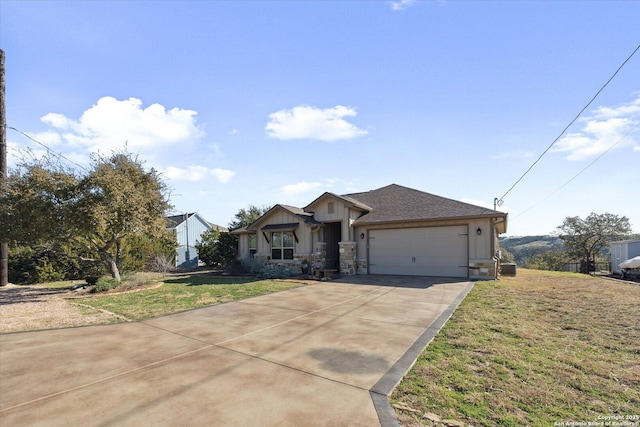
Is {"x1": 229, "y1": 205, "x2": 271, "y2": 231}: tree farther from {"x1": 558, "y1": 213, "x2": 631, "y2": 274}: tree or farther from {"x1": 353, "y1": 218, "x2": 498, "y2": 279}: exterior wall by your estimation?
{"x1": 558, "y1": 213, "x2": 631, "y2": 274}: tree

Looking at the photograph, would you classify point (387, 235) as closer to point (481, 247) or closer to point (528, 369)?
point (481, 247)

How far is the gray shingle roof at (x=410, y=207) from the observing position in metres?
13.6

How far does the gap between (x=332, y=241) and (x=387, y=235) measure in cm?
400

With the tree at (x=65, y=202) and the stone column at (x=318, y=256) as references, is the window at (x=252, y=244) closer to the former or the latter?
the stone column at (x=318, y=256)

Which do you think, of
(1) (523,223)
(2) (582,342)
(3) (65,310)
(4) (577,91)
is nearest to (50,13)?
(3) (65,310)

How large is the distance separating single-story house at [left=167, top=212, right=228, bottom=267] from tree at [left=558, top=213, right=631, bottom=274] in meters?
37.0

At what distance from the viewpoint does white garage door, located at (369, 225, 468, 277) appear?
1359cm

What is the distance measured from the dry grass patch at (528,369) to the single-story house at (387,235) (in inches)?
252

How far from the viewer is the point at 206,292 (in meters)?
10.6

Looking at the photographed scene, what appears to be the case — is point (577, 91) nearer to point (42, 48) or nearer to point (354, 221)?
point (354, 221)

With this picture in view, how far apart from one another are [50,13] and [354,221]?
1349 centimetres

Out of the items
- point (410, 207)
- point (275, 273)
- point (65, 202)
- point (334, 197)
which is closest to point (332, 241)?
point (334, 197)

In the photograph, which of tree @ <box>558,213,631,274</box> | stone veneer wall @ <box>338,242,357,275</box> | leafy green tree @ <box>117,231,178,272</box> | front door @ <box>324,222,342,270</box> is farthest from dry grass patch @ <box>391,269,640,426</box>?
tree @ <box>558,213,631,274</box>

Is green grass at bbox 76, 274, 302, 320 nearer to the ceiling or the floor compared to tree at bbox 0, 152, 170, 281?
nearer to the floor
